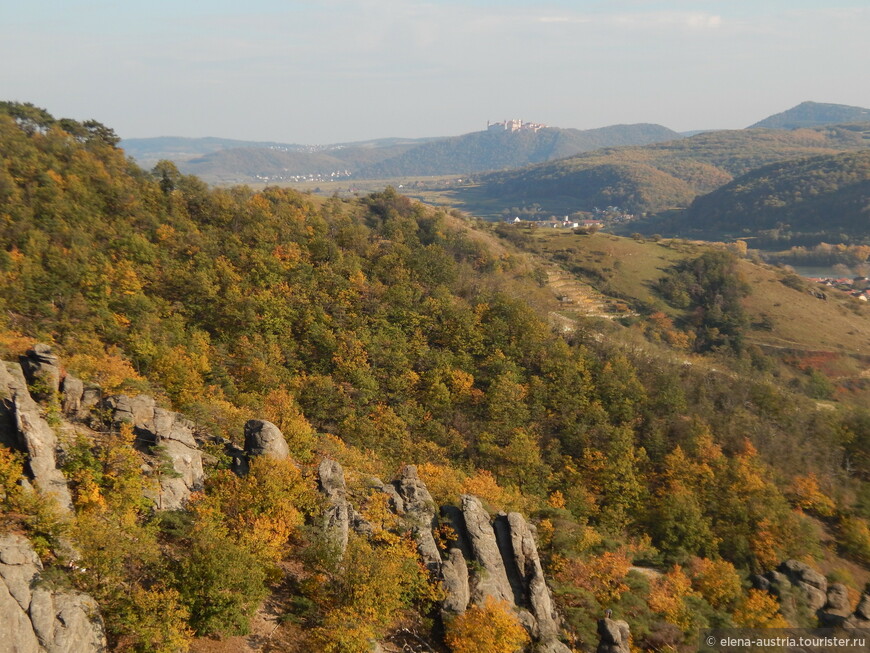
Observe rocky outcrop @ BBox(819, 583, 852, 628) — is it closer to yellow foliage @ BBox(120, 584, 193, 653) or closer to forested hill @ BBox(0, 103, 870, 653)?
forested hill @ BBox(0, 103, 870, 653)

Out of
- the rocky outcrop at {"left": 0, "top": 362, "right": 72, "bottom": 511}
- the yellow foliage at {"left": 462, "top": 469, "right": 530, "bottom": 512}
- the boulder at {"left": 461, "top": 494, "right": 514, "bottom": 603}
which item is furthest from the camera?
the yellow foliage at {"left": 462, "top": 469, "right": 530, "bottom": 512}

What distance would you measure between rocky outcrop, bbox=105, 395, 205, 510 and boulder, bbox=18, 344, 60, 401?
3021mm

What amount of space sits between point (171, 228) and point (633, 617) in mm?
74020

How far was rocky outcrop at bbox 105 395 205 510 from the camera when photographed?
2909 centimetres

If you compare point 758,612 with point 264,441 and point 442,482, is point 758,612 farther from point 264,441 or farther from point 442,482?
point 264,441

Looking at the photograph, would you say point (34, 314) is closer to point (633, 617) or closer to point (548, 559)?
point (548, 559)

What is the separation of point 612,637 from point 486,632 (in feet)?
29.9

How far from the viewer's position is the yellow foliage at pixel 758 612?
36375 millimetres

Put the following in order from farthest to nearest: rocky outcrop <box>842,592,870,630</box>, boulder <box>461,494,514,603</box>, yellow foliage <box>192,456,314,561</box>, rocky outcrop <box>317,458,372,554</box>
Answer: rocky outcrop <box>842,592,870,630</box> → boulder <box>461,494,514,603</box> → rocky outcrop <box>317,458,372,554</box> → yellow foliage <box>192,456,314,561</box>

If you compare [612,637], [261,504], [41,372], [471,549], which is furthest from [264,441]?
[612,637]

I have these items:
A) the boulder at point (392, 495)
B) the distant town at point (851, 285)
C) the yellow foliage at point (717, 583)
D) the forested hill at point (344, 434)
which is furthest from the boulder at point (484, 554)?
the distant town at point (851, 285)

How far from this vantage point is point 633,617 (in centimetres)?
3503

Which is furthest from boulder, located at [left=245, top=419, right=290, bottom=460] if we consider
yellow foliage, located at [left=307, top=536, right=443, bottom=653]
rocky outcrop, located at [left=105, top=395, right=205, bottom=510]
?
yellow foliage, located at [left=307, top=536, right=443, bottom=653]

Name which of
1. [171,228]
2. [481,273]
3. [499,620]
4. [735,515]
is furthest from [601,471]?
[171,228]
